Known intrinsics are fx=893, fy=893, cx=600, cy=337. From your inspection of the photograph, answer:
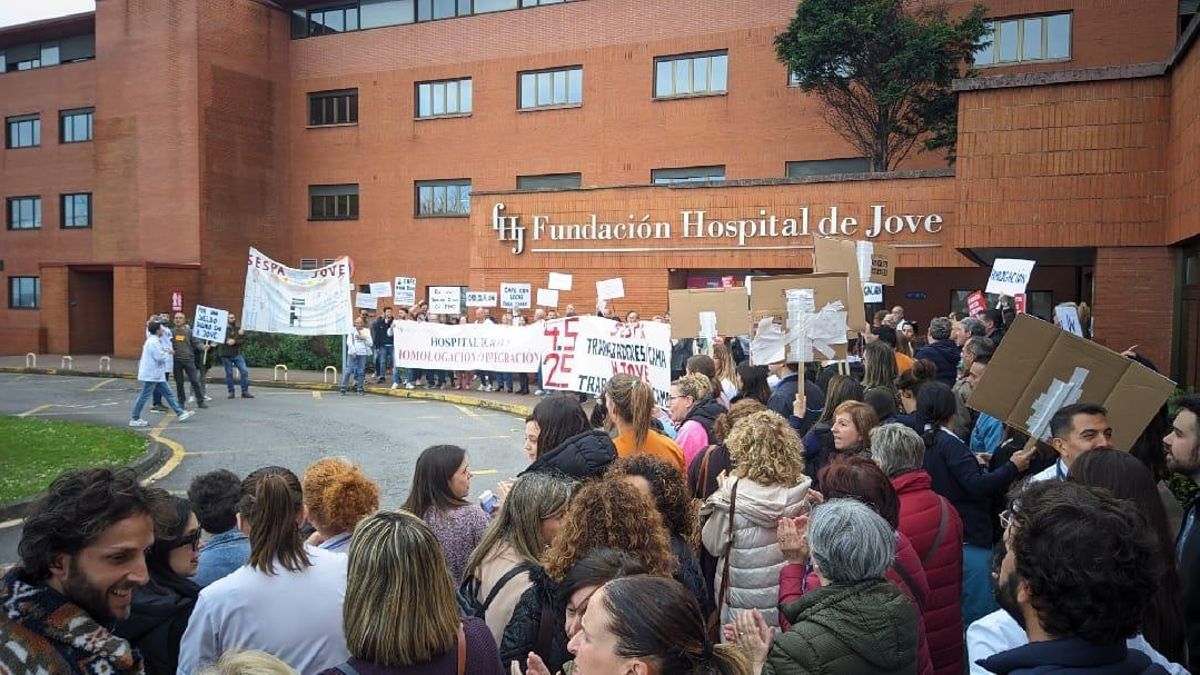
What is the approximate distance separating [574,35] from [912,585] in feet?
98.1

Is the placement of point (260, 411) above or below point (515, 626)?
below

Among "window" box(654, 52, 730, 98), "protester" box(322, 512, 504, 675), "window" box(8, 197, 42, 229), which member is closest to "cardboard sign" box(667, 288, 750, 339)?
"protester" box(322, 512, 504, 675)

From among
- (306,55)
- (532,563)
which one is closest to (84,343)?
(306,55)

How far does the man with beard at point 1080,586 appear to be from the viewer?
2383 millimetres

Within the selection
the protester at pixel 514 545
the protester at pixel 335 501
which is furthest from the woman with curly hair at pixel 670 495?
the protester at pixel 335 501

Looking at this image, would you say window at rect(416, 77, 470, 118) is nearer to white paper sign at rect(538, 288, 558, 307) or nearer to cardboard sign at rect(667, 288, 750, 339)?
white paper sign at rect(538, 288, 558, 307)

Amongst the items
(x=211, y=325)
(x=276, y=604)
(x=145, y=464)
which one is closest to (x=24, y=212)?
(x=211, y=325)

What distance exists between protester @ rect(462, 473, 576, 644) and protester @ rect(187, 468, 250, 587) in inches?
44.5

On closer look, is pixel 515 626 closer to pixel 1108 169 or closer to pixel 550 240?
pixel 1108 169

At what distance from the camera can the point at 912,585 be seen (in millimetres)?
3682

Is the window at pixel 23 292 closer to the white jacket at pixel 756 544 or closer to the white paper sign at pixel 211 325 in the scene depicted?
the white paper sign at pixel 211 325

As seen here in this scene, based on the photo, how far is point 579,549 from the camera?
3287 millimetres

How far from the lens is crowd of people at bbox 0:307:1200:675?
243 centimetres

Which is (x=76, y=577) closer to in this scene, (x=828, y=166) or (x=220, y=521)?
(x=220, y=521)
